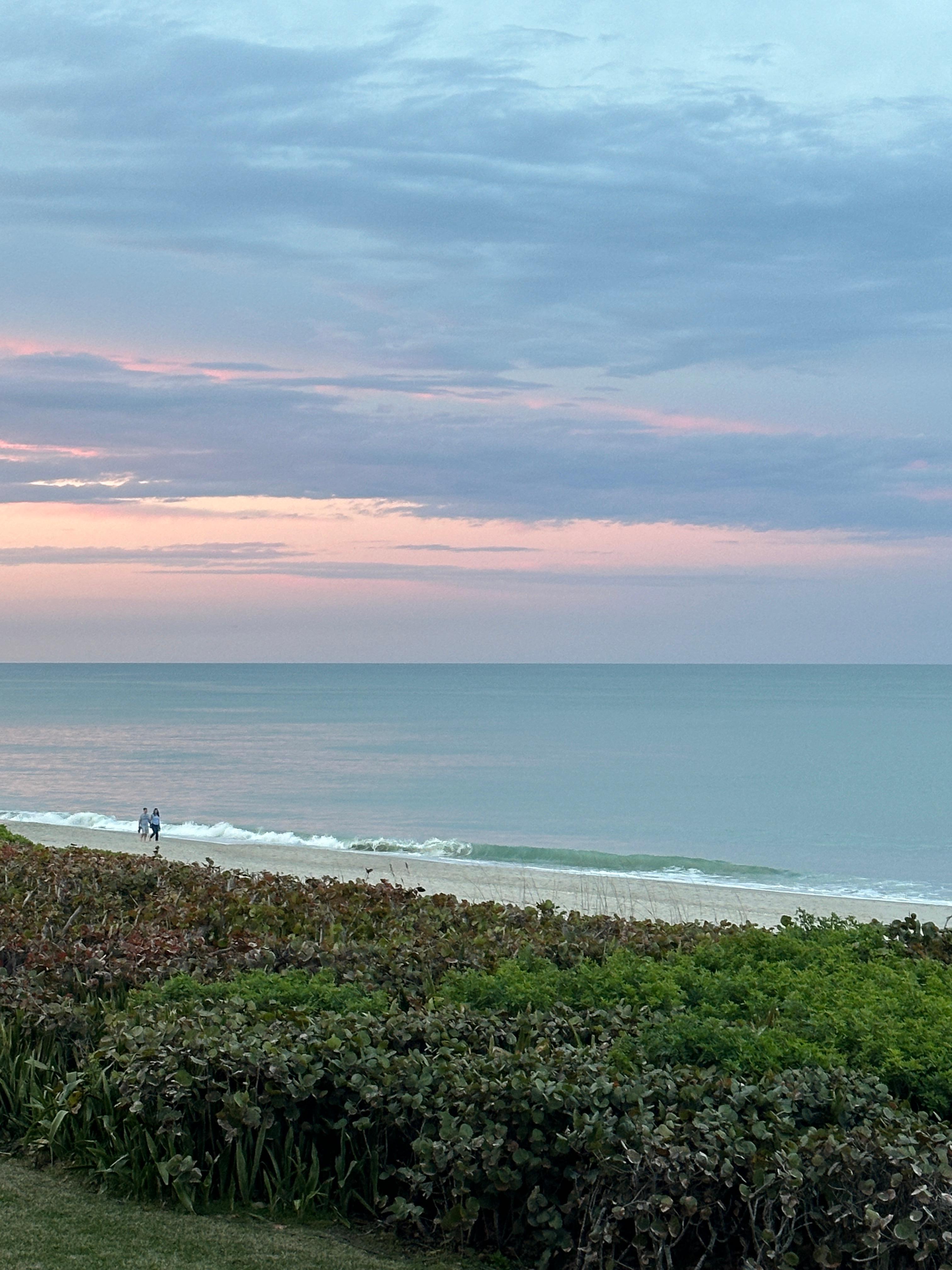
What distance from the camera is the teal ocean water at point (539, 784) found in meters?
39.6

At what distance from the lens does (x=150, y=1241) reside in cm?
554

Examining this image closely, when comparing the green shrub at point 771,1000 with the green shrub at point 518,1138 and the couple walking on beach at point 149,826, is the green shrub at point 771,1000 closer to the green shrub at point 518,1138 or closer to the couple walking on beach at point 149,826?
the green shrub at point 518,1138

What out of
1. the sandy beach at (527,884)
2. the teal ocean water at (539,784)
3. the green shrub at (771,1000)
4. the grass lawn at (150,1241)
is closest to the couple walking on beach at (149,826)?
the sandy beach at (527,884)

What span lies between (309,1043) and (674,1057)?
204cm

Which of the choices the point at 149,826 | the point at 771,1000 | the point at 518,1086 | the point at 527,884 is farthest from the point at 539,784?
the point at 518,1086

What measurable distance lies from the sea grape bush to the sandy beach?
10618 mm

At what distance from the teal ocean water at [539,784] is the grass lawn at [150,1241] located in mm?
27719

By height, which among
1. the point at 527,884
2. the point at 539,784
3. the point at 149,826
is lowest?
the point at 527,884

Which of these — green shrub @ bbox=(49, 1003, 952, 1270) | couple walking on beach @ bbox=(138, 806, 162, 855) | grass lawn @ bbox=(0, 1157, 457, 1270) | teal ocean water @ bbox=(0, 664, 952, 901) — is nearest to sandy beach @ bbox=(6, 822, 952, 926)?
couple walking on beach @ bbox=(138, 806, 162, 855)

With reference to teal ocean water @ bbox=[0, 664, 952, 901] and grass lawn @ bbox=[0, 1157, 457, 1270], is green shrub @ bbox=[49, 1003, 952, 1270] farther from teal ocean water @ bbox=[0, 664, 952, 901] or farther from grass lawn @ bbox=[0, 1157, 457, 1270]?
teal ocean water @ bbox=[0, 664, 952, 901]

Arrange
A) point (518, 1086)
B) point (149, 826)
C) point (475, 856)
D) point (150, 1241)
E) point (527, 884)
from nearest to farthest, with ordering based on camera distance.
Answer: point (150, 1241)
point (518, 1086)
point (527, 884)
point (149, 826)
point (475, 856)

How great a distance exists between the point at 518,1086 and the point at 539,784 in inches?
2198

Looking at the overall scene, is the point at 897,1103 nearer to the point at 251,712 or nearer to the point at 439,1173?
the point at 439,1173

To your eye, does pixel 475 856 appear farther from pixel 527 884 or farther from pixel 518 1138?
pixel 518 1138
